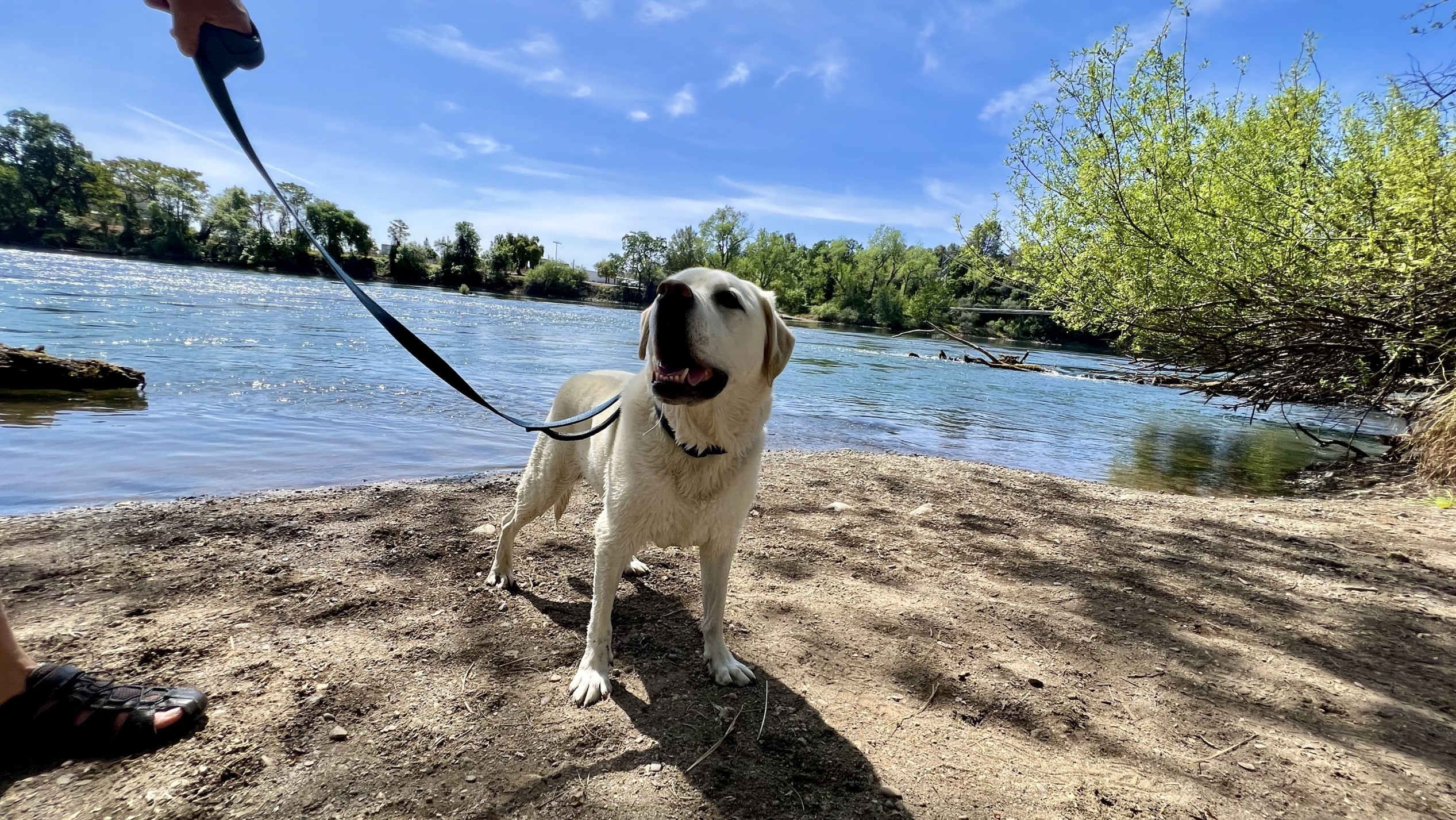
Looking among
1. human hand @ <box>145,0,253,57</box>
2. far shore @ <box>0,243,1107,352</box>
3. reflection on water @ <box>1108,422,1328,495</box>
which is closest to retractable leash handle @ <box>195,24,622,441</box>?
human hand @ <box>145,0,253,57</box>

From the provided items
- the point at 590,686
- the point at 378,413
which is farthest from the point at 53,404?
the point at 590,686

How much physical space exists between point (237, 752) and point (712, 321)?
242 cm

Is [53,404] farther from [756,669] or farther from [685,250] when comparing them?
[685,250]

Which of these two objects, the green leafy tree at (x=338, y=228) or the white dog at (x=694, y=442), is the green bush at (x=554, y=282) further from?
the white dog at (x=694, y=442)

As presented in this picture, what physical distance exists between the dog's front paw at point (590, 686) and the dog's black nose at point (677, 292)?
1.79 m

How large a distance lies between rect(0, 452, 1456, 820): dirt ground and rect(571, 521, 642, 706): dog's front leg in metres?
0.14

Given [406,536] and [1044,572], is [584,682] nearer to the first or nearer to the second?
[406,536]

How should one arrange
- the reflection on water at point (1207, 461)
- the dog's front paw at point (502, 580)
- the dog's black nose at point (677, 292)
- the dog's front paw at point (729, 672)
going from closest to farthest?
the dog's black nose at point (677, 292), the dog's front paw at point (729, 672), the dog's front paw at point (502, 580), the reflection on water at point (1207, 461)

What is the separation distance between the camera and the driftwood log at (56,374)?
28.1 feet

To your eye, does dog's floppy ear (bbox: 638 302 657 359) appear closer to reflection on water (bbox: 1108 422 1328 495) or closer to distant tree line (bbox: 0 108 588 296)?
reflection on water (bbox: 1108 422 1328 495)

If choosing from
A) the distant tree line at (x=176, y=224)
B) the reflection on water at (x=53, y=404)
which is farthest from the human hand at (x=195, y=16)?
the distant tree line at (x=176, y=224)

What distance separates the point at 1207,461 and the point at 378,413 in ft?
51.8

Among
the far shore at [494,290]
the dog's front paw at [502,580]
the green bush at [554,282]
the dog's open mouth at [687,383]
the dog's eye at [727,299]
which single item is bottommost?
the dog's front paw at [502,580]

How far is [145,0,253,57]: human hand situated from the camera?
2383 mm
